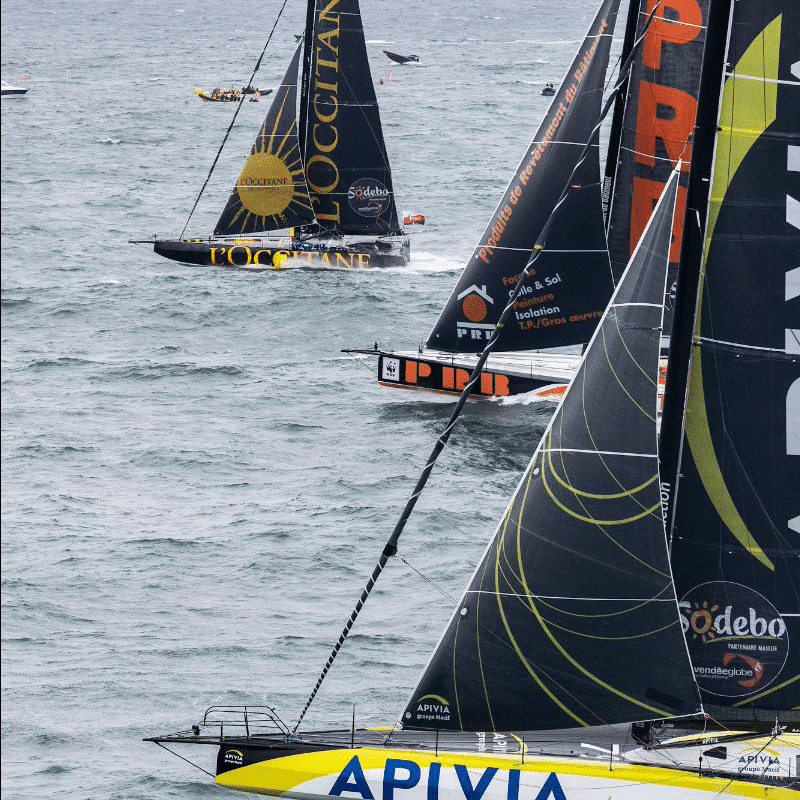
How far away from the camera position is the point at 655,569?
19125 millimetres

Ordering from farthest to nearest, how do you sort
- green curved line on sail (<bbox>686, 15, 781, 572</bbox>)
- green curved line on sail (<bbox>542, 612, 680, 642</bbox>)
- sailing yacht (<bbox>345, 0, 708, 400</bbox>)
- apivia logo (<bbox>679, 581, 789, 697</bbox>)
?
sailing yacht (<bbox>345, 0, 708, 400</bbox>) → apivia logo (<bbox>679, 581, 789, 697</bbox>) → green curved line on sail (<bbox>542, 612, 680, 642</bbox>) → green curved line on sail (<bbox>686, 15, 781, 572</bbox>)

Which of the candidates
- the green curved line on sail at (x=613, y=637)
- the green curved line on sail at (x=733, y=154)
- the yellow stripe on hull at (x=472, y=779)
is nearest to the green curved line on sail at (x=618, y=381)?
the green curved line on sail at (x=733, y=154)

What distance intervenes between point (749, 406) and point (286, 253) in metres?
39.3

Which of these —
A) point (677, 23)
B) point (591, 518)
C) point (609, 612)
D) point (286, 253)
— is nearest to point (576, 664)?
point (609, 612)

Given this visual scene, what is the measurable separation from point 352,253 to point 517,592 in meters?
39.1

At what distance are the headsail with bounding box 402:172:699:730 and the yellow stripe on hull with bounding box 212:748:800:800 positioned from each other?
1.77 feet

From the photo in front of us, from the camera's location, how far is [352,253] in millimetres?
57719

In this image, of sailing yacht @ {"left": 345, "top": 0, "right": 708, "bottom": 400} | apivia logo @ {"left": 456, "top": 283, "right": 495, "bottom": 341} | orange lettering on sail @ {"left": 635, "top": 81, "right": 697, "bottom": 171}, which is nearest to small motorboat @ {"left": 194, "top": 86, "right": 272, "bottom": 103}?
apivia logo @ {"left": 456, "top": 283, "right": 495, "bottom": 341}

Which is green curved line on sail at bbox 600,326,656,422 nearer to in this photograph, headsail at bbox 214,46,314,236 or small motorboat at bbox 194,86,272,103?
headsail at bbox 214,46,314,236

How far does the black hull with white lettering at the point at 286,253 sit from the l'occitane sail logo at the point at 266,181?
2311 millimetres

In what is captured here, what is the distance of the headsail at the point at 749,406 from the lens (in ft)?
60.8

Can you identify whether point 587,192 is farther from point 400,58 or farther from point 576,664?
point 400,58

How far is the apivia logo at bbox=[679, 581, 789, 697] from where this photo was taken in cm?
1955

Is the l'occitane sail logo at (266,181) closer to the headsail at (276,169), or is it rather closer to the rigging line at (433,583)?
the headsail at (276,169)
